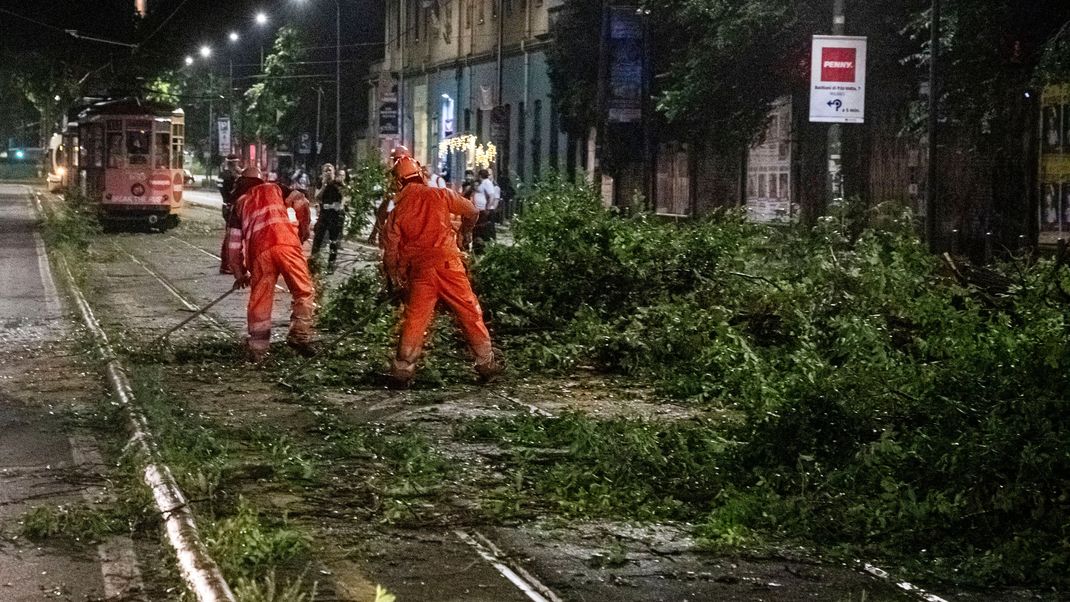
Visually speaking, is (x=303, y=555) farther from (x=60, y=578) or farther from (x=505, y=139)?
(x=505, y=139)

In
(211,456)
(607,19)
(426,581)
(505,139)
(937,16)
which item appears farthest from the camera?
(505,139)

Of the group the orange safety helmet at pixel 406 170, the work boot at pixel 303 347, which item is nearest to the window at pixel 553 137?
the work boot at pixel 303 347

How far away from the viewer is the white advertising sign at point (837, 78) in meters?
20.1

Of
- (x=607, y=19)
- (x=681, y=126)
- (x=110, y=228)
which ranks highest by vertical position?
(x=607, y=19)

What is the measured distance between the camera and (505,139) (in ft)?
151

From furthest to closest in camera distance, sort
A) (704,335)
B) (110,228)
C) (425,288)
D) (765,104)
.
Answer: (110,228), (765,104), (704,335), (425,288)

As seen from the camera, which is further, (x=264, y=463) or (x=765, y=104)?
(x=765, y=104)

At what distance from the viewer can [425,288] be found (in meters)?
12.2

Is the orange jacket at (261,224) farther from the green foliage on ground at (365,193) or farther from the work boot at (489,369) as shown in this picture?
the green foliage on ground at (365,193)

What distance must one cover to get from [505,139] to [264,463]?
37.3 meters

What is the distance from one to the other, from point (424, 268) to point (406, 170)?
0.92 meters

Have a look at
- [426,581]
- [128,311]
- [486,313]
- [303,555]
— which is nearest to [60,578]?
[303,555]

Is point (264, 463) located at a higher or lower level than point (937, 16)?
lower

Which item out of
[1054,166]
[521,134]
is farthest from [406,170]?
[521,134]
